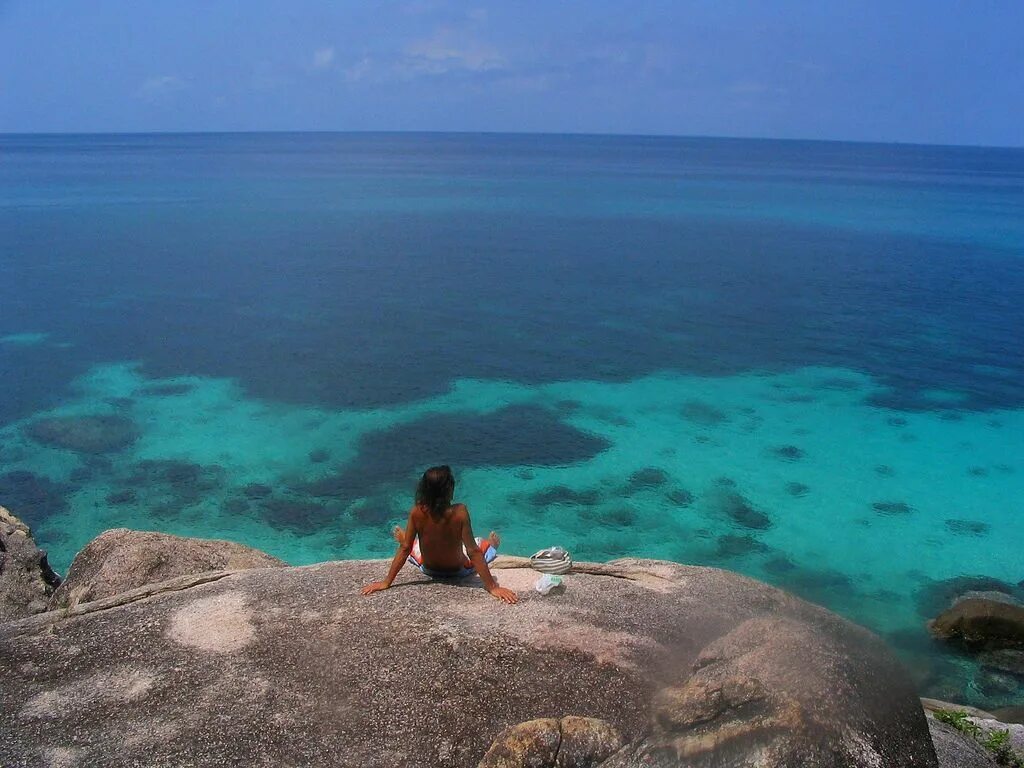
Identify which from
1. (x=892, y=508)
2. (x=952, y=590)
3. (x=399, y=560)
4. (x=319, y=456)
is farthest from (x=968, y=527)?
(x=399, y=560)

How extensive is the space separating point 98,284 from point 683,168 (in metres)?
138

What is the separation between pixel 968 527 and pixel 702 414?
35.1 feet

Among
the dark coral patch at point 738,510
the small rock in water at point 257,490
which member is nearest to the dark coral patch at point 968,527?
A: the dark coral patch at point 738,510

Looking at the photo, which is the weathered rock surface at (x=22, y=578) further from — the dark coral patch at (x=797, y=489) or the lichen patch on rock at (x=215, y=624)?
the dark coral patch at (x=797, y=489)

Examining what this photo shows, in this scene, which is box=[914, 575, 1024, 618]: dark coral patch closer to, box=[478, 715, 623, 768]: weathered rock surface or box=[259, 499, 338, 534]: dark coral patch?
box=[478, 715, 623, 768]: weathered rock surface

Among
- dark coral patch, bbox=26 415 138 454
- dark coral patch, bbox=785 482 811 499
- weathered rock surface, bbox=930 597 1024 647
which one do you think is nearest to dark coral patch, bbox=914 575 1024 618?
weathered rock surface, bbox=930 597 1024 647

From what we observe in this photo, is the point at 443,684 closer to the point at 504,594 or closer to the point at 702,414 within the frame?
the point at 504,594

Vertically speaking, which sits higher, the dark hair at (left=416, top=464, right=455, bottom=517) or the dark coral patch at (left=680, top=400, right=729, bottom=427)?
the dark hair at (left=416, top=464, right=455, bottom=517)

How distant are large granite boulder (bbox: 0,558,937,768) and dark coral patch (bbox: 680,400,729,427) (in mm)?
22198

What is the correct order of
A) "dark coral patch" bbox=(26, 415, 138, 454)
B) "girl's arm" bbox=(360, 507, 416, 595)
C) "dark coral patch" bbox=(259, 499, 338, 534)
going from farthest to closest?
"dark coral patch" bbox=(26, 415, 138, 454) < "dark coral patch" bbox=(259, 499, 338, 534) < "girl's arm" bbox=(360, 507, 416, 595)

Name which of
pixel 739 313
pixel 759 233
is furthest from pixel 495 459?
pixel 759 233

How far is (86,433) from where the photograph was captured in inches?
1191

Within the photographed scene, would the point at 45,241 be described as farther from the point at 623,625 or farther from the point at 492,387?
the point at 623,625

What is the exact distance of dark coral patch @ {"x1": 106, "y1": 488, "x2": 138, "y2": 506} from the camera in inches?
1003
